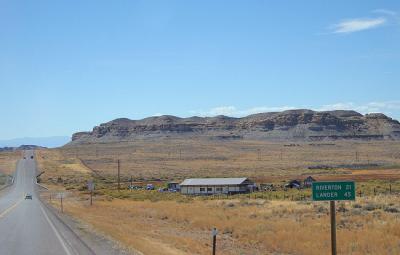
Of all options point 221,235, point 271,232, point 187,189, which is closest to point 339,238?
point 271,232

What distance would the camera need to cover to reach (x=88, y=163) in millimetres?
174500

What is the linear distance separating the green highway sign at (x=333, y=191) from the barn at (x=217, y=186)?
231ft

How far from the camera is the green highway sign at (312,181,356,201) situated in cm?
1420

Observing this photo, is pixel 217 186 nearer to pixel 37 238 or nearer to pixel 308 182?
pixel 308 182

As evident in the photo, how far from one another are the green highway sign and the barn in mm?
70379

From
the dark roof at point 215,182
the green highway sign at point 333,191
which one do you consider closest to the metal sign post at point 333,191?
the green highway sign at point 333,191

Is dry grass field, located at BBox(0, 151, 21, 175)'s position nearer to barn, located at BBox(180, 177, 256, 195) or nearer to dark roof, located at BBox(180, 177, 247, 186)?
dark roof, located at BBox(180, 177, 247, 186)

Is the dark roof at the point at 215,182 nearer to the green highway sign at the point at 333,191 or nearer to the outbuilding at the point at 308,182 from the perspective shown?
the outbuilding at the point at 308,182

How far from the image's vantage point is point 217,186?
287ft

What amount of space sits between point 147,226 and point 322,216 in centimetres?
1141

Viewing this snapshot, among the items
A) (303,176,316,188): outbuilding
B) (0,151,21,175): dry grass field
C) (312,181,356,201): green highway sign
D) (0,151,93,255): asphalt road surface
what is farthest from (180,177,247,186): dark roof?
(312,181,356,201): green highway sign

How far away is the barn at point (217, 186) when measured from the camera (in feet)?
279

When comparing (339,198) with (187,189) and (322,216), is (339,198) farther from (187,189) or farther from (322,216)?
(187,189)

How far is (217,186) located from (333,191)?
2897 inches
